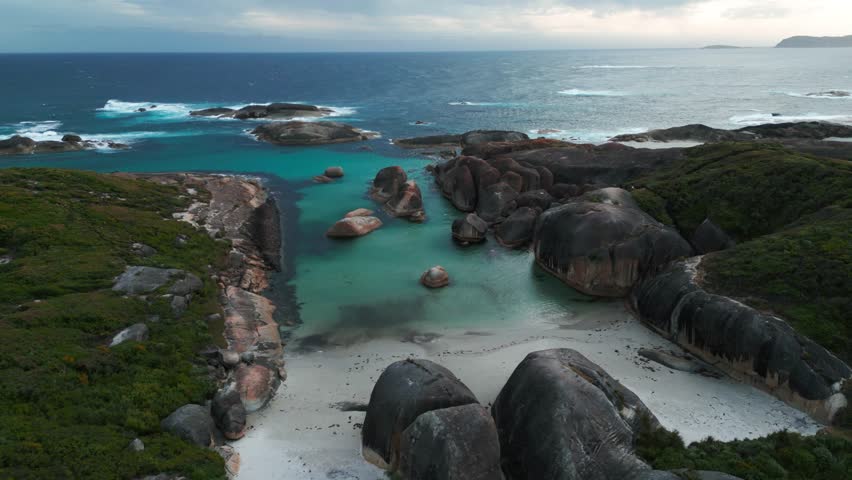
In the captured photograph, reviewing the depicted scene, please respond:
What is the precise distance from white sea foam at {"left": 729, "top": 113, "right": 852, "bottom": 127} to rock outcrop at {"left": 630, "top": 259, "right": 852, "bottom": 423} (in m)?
65.8

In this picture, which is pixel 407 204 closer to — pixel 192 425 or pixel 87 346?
pixel 87 346

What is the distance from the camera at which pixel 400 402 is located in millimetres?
16953

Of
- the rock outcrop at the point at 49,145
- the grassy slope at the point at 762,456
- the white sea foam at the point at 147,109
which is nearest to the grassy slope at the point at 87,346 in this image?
the grassy slope at the point at 762,456

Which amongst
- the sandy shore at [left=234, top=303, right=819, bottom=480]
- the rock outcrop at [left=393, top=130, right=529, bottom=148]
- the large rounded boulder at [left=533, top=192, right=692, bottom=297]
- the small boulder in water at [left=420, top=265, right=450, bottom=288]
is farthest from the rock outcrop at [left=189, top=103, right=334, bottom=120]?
the sandy shore at [left=234, top=303, right=819, bottom=480]

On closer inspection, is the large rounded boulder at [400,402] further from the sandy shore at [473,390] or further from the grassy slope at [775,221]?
the grassy slope at [775,221]

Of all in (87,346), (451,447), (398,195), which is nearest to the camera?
(451,447)

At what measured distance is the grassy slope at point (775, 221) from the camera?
22.3m

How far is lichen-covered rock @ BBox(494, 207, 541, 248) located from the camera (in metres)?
37.3

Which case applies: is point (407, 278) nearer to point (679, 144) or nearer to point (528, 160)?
point (528, 160)

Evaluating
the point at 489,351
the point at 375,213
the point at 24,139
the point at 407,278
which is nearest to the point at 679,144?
the point at 375,213

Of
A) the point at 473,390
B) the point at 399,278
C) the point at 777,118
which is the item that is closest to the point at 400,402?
the point at 473,390

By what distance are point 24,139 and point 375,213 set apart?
5328 cm

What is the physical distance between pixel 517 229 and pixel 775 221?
16.0 m

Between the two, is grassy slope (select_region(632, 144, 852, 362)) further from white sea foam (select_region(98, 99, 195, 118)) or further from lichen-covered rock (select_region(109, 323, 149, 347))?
white sea foam (select_region(98, 99, 195, 118))
